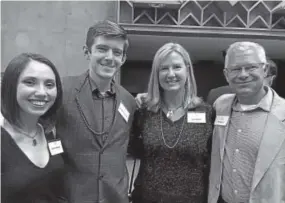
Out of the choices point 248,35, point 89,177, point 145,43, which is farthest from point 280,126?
point 145,43

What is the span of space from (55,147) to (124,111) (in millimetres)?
457

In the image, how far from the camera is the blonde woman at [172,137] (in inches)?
71.4

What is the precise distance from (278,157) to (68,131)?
0.99 meters

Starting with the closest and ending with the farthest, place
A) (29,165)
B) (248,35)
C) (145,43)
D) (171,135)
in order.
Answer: (29,165) → (171,135) → (248,35) → (145,43)

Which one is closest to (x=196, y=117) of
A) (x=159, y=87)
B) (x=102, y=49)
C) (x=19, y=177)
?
(x=159, y=87)

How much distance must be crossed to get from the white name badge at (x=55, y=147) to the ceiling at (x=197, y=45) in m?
3.13

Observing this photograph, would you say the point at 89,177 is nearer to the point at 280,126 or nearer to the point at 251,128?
the point at 251,128

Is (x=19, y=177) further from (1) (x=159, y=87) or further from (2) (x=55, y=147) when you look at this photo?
(1) (x=159, y=87)

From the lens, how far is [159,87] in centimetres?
194

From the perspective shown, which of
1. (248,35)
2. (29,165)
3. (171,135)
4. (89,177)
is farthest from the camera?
(248,35)

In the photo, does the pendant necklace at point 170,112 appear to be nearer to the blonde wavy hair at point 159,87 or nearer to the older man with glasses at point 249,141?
the blonde wavy hair at point 159,87

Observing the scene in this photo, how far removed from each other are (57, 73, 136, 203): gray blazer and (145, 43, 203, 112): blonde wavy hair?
1.01 feet

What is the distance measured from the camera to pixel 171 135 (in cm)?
184

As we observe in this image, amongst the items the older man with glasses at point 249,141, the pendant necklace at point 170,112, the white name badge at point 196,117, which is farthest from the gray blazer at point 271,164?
the pendant necklace at point 170,112
